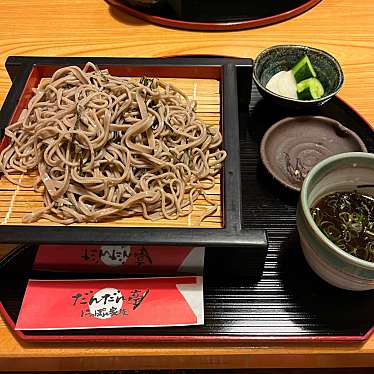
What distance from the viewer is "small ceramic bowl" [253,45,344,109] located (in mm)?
1359

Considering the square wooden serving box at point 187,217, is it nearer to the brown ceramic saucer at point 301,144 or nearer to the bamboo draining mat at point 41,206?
the bamboo draining mat at point 41,206

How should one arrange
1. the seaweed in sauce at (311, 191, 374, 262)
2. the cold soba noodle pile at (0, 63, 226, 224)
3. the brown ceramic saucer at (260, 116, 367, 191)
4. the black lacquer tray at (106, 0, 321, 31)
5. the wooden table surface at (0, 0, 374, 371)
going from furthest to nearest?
the black lacquer tray at (106, 0, 321, 31), the wooden table surface at (0, 0, 374, 371), the brown ceramic saucer at (260, 116, 367, 191), the cold soba noodle pile at (0, 63, 226, 224), the seaweed in sauce at (311, 191, 374, 262)

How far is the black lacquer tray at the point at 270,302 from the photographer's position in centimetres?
99

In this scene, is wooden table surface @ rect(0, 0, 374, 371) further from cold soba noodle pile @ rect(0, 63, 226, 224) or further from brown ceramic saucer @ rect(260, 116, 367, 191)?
cold soba noodle pile @ rect(0, 63, 226, 224)

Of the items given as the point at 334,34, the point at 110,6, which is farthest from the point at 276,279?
the point at 110,6

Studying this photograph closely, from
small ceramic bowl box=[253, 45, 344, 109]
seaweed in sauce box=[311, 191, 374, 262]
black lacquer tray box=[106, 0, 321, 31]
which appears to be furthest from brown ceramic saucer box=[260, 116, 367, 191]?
black lacquer tray box=[106, 0, 321, 31]

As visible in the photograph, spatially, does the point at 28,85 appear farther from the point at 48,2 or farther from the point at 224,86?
the point at 48,2

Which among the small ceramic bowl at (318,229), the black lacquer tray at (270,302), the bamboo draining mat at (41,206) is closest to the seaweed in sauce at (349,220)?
the small ceramic bowl at (318,229)

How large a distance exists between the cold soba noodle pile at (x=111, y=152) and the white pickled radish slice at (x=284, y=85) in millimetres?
301

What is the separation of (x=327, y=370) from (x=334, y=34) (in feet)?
4.22

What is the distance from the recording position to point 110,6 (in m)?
1.88

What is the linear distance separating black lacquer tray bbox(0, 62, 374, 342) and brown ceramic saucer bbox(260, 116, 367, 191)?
75 millimetres

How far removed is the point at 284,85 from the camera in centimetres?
144

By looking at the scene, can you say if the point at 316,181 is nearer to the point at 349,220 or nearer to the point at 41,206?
the point at 349,220
